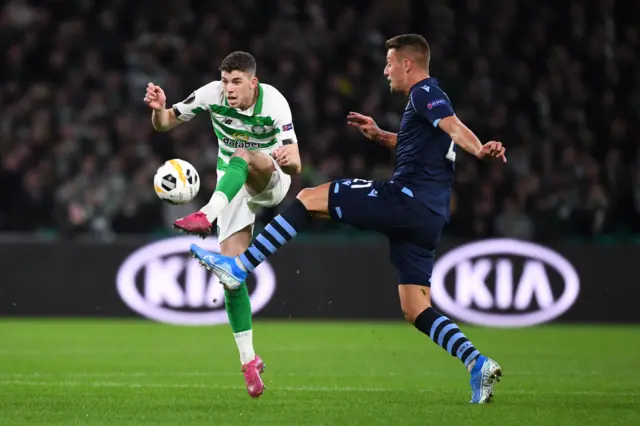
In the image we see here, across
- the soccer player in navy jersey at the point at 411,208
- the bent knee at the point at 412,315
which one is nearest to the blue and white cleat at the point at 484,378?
the soccer player in navy jersey at the point at 411,208

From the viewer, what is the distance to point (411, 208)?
743 cm

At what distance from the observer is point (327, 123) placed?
16.7 metres

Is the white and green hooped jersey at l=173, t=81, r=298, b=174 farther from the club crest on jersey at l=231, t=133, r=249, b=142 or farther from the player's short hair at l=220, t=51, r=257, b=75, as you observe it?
the player's short hair at l=220, t=51, r=257, b=75

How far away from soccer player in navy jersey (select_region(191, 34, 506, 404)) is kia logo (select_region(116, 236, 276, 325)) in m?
7.22

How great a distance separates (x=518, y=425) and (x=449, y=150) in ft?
6.22

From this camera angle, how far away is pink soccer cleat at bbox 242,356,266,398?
7788 millimetres

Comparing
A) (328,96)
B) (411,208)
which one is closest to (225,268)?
(411,208)

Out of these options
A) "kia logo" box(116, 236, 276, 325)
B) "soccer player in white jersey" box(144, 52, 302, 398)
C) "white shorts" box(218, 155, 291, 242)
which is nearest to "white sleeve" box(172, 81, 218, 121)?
"soccer player in white jersey" box(144, 52, 302, 398)

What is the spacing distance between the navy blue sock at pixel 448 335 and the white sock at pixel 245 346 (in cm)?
122

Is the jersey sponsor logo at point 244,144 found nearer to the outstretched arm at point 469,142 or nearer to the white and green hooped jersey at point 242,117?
the white and green hooped jersey at point 242,117

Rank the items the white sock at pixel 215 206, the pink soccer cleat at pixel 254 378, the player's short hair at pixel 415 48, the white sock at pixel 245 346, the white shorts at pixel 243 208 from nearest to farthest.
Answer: the white sock at pixel 215 206, the player's short hair at pixel 415 48, the pink soccer cleat at pixel 254 378, the white sock at pixel 245 346, the white shorts at pixel 243 208

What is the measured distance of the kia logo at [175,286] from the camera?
14.7 meters

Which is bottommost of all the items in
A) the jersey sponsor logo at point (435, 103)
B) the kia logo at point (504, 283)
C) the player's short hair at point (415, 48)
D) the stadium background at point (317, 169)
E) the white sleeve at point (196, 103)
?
the kia logo at point (504, 283)

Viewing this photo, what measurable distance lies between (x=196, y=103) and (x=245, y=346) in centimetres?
169
